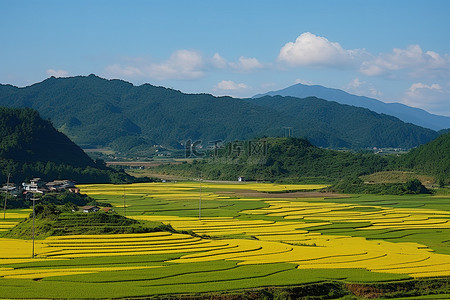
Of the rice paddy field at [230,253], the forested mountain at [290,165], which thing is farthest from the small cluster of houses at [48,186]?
the forested mountain at [290,165]

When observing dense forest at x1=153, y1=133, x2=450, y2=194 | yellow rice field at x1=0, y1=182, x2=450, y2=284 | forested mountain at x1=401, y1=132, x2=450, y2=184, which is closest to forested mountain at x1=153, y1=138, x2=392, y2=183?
dense forest at x1=153, y1=133, x2=450, y2=194

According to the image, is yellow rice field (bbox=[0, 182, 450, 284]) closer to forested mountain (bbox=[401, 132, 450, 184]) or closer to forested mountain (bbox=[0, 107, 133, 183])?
forested mountain (bbox=[0, 107, 133, 183])

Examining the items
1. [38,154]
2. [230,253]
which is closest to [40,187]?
[38,154]

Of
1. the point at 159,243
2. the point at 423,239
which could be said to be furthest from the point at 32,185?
the point at 423,239

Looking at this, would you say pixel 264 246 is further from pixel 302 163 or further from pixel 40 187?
pixel 302 163

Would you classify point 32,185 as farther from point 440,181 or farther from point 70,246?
point 440,181

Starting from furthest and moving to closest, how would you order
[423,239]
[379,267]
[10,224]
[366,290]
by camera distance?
[10,224] → [423,239] → [379,267] → [366,290]
